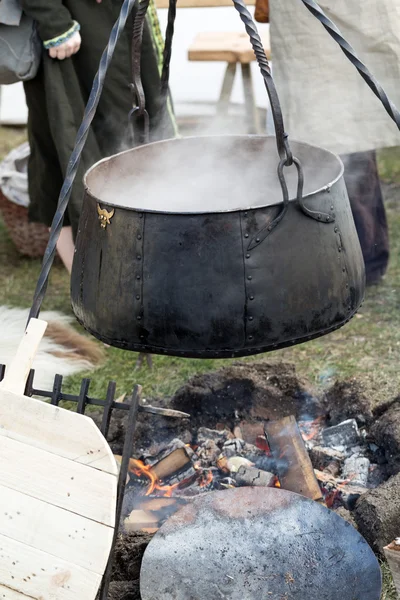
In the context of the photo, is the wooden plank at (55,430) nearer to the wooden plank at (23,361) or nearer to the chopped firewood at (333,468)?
the wooden plank at (23,361)

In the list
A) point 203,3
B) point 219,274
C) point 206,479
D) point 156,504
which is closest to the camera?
point 219,274

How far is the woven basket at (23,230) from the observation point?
5297mm

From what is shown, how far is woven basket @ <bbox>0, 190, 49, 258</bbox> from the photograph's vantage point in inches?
209

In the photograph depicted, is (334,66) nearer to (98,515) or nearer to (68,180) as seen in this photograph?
(68,180)

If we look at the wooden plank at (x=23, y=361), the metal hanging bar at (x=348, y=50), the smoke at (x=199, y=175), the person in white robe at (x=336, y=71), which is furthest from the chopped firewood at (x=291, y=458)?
the person in white robe at (x=336, y=71)

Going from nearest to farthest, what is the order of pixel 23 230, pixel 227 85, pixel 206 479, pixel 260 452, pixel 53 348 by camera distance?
pixel 206 479 → pixel 260 452 → pixel 53 348 → pixel 23 230 → pixel 227 85

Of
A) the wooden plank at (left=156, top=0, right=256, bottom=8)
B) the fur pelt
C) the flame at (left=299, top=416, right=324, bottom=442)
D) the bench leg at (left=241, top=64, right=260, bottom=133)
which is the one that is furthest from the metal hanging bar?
the bench leg at (left=241, top=64, right=260, bottom=133)

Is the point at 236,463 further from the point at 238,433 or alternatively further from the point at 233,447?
the point at 238,433

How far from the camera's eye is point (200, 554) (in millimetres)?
2402

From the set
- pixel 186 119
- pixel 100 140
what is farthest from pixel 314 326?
pixel 186 119

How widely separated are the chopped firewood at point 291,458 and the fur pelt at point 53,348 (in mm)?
1298

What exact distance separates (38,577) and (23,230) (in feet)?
12.0

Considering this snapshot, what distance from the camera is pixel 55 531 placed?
2.04 m

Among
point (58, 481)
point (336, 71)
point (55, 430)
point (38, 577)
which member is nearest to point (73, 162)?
point (55, 430)
